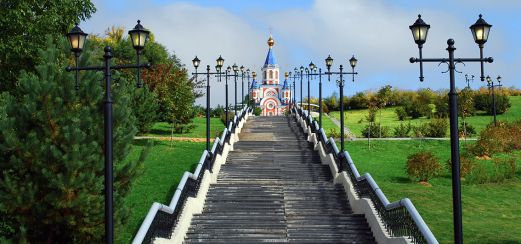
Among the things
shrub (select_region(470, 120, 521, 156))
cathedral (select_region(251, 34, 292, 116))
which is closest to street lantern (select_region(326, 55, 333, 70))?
shrub (select_region(470, 120, 521, 156))

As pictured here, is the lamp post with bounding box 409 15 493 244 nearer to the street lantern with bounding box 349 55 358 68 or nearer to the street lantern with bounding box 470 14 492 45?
the street lantern with bounding box 470 14 492 45

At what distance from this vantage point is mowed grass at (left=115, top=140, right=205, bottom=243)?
58.9 feet

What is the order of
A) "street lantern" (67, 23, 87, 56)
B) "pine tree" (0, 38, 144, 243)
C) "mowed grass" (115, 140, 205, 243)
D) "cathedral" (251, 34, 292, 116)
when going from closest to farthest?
"street lantern" (67, 23, 87, 56), "pine tree" (0, 38, 144, 243), "mowed grass" (115, 140, 205, 243), "cathedral" (251, 34, 292, 116)

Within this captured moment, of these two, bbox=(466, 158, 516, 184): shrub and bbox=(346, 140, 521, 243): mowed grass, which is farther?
bbox=(466, 158, 516, 184): shrub

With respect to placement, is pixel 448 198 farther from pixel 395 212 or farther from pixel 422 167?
pixel 395 212

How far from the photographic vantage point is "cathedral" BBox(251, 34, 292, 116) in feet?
317

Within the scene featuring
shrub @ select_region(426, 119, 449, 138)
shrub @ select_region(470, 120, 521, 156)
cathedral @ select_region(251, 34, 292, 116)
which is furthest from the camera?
cathedral @ select_region(251, 34, 292, 116)

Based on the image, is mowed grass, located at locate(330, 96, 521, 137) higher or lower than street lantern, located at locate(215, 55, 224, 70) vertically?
lower

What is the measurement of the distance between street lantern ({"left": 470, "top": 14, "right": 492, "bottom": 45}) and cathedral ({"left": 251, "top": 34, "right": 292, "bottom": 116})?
8489 centimetres

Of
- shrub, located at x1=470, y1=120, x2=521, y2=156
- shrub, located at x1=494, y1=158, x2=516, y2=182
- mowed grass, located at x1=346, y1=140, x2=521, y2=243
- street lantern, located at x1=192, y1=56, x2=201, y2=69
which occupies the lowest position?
mowed grass, located at x1=346, y1=140, x2=521, y2=243

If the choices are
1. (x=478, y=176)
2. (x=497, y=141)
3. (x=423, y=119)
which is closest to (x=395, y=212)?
(x=478, y=176)

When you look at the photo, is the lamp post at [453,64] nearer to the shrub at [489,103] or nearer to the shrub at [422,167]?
the shrub at [422,167]

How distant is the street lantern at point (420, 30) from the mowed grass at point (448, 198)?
692cm

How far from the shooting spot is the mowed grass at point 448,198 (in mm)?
17469
